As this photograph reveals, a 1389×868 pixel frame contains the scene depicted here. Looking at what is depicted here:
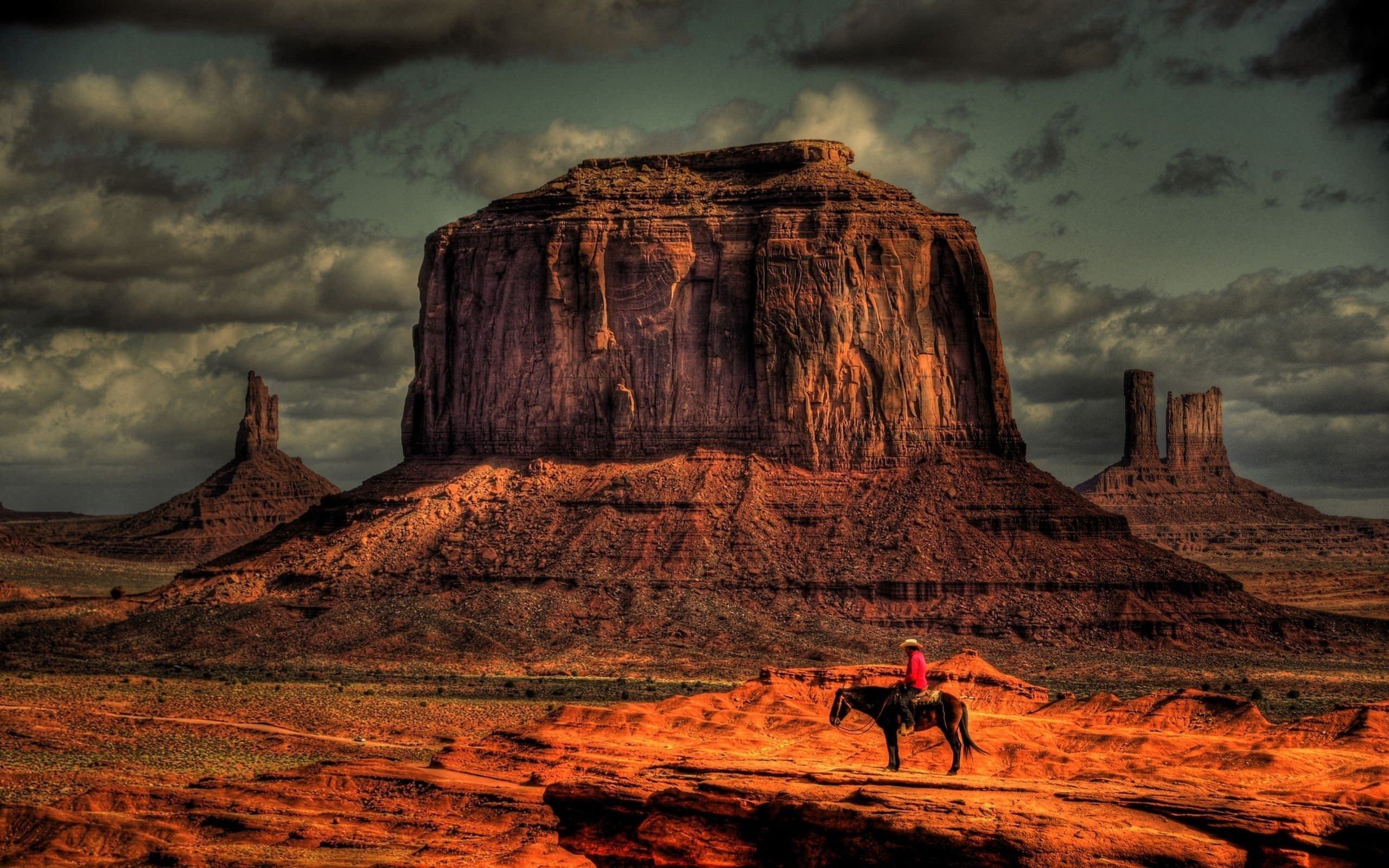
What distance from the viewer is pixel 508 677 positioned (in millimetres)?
76625

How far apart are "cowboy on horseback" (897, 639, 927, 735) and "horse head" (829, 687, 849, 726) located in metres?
1.13

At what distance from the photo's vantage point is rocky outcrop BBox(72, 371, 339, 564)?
175000 millimetres

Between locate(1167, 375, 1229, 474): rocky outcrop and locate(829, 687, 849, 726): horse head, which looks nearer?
locate(829, 687, 849, 726): horse head

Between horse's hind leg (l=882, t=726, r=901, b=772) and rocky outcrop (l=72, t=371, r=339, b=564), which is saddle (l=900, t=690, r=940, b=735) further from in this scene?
rocky outcrop (l=72, t=371, r=339, b=564)

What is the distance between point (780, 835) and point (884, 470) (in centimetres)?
6761

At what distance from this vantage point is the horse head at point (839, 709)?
31984mm

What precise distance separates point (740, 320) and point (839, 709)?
212 feet

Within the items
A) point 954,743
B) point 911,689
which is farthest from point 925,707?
point 954,743

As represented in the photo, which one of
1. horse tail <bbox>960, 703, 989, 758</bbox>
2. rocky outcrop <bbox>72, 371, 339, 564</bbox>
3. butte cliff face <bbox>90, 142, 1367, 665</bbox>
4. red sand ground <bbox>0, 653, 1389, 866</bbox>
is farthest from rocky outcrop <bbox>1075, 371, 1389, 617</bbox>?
horse tail <bbox>960, 703, 989, 758</bbox>

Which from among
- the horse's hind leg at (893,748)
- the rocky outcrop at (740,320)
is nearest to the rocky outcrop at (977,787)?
the horse's hind leg at (893,748)

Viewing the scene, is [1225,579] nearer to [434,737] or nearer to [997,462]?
[997,462]

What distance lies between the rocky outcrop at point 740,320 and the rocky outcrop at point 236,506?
81.7 meters

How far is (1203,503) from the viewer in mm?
190750

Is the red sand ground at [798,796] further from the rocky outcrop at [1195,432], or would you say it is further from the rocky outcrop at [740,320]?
the rocky outcrop at [1195,432]
